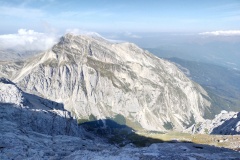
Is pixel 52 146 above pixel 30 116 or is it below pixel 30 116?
above

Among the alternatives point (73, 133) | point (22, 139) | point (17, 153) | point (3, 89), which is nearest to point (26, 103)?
point (3, 89)

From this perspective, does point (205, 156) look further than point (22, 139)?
No

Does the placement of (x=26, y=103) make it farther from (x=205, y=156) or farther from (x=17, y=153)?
(x=205, y=156)

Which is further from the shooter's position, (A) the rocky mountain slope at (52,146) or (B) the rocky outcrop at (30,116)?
(B) the rocky outcrop at (30,116)

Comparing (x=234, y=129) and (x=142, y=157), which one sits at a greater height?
(x=142, y=157)

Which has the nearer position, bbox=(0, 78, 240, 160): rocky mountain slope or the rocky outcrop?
bbox=(0, 78, 240, 160): rocky mountain slope

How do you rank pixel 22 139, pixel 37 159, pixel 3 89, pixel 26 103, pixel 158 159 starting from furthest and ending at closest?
pixel 26 103
pixel 3 89
pixel 22 139
pixel 37 159
pixel 158 159

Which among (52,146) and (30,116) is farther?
(30,116)

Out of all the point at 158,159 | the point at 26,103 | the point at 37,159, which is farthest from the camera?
the point at 26,103
